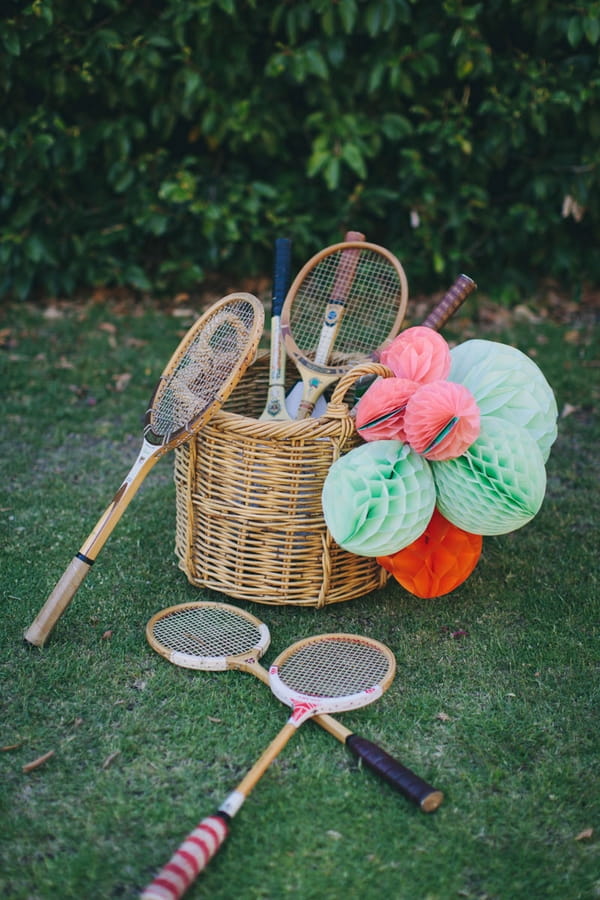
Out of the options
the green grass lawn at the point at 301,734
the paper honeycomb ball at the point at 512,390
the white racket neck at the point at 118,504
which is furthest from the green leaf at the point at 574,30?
the white racket neck at the point at 118,504

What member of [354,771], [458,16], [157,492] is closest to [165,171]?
[458,16]

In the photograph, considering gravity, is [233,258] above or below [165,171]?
below

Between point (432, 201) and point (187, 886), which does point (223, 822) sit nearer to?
point (187, 886)

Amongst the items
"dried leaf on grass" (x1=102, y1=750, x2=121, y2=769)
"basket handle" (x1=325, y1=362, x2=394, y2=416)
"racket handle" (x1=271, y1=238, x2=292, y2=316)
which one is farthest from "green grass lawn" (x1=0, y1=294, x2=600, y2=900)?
"racket handle" (x1=271, y1=238, x2=292, y2=316)

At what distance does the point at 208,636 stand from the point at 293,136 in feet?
12.6

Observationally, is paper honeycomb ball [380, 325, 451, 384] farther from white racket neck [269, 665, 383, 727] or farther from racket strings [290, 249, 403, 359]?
white racket neck [269, 665, 383, 727]

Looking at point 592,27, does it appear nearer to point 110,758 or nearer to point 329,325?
point 329,325

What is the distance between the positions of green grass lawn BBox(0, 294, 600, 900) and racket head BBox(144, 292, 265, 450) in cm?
61

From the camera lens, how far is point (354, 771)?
6.78 ft

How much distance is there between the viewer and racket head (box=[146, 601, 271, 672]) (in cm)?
236

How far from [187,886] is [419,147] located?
450 cm

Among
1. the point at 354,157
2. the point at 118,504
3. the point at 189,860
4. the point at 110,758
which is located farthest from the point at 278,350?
the point at 354,157

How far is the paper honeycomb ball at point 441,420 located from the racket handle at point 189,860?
1079 mm

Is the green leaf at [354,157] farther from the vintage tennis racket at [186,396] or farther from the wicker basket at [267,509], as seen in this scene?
the wicker basket at [267,509]
